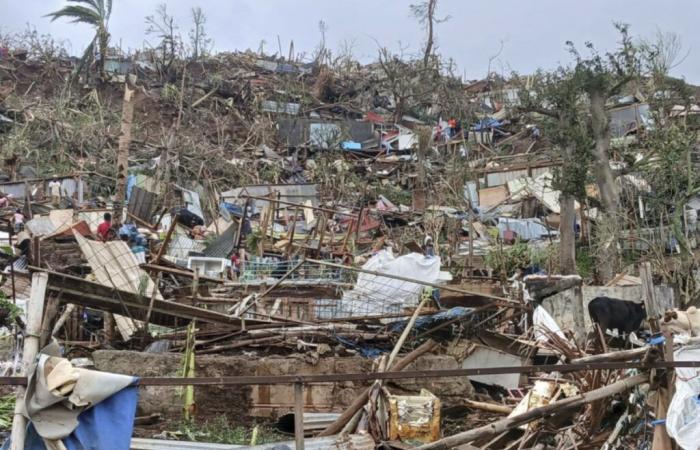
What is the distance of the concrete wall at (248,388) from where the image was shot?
7.47 m

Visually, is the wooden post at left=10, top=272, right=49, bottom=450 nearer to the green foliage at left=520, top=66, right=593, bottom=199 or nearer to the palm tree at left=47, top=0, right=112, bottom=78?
the green foliage at left=520, top=66, right=593, bottom=199

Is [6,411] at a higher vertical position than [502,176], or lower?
lower

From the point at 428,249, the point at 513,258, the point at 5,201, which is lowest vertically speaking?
the point at 428,249

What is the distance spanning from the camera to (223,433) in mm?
6953

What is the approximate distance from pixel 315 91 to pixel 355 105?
5.76 feet

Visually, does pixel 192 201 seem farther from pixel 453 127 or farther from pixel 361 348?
pixel 453 127

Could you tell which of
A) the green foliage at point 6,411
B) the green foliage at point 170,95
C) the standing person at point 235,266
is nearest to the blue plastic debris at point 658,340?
the green foliage at point 6,411

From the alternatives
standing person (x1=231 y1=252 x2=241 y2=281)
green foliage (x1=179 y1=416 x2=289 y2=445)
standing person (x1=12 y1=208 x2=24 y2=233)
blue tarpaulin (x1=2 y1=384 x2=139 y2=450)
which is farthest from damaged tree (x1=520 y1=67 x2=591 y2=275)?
blue tarpaulin (x1=2 y1=384 x2=139 y2=450)

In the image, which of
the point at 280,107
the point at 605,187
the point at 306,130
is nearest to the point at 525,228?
the point at 605,187

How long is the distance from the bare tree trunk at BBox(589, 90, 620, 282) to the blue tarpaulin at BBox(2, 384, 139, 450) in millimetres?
12134

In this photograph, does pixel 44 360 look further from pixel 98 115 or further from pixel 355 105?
pixel 355 105

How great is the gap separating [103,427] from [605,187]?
13213mm

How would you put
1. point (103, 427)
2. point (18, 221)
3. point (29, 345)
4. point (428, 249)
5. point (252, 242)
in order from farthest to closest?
point (252, 242) < point (18, 221) < point (428, 249) < point (29, 345) < point (103, 427)

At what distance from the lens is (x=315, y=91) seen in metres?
29.1
